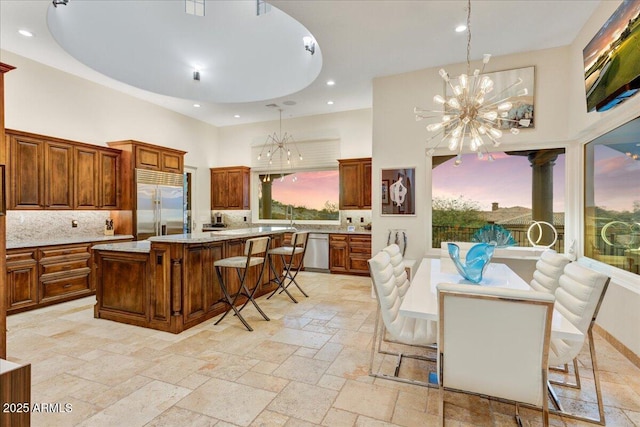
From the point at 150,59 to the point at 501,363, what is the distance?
19.9ft

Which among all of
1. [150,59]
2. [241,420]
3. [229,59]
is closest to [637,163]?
[241,420]

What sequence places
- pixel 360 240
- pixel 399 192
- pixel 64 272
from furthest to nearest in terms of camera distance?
1. pixel 360 240
2. pixel 399 192
3. pixel 64 272

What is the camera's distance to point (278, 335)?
11.1 ft

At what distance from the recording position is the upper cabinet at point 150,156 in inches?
216

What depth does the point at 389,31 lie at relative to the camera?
12.2ft

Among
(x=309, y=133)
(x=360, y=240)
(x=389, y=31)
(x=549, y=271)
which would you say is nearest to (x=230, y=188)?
(x=309, y=133)

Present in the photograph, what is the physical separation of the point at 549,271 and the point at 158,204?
19.3 feet

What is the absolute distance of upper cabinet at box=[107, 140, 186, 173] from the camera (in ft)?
18.0

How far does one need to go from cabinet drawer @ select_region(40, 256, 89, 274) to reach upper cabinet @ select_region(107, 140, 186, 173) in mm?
1757

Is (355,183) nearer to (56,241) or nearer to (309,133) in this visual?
(309,133)

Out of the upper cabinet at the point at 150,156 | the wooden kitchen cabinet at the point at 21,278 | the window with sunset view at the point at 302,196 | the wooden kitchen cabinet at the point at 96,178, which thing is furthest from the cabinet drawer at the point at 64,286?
the window with sunset view at the point at 302,196

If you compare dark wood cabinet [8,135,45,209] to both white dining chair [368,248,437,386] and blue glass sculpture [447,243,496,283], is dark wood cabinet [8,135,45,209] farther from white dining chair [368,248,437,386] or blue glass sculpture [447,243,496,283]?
blue glass sculpture [447,243,496,283]

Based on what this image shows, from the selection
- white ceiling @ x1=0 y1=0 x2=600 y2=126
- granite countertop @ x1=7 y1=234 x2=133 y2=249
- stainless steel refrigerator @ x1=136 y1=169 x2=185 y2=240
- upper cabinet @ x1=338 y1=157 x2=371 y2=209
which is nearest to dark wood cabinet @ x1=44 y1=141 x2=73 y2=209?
granite countertop @ x1=7 y1=234 x2=133 y2=249

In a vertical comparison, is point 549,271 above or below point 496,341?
above
